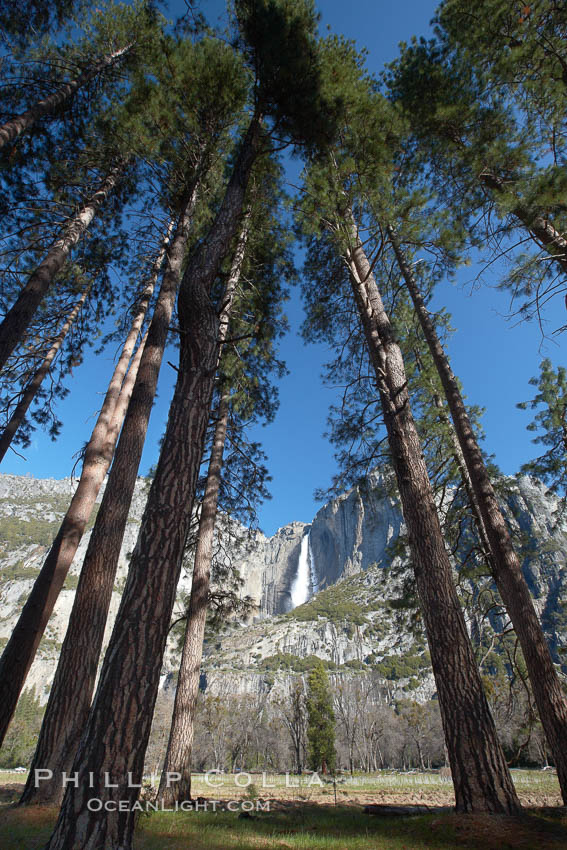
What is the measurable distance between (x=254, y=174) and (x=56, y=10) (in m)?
4.31

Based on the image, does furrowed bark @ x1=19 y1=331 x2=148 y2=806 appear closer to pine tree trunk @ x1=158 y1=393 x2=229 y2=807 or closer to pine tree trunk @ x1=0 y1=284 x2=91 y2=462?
pine tree trunk @ x1=158 y1=393 x2=229 y2=807

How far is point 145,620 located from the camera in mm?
2221

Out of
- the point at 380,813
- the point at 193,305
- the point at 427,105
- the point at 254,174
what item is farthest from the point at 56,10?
the point at 380,813

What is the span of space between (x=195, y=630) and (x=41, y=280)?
5588 mm

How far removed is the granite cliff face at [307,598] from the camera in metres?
61.0

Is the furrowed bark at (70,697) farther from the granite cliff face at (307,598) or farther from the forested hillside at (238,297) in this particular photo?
the granite cliff face at (307,598)

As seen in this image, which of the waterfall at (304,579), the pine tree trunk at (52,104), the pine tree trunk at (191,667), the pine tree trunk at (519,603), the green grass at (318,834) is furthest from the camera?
the waterfall at (304,579)

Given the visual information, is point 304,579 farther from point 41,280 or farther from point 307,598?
point 41,280

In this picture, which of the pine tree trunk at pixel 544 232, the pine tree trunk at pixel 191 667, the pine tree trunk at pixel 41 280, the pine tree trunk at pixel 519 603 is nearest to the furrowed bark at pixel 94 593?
the pine tree trunk at pixel 41 280

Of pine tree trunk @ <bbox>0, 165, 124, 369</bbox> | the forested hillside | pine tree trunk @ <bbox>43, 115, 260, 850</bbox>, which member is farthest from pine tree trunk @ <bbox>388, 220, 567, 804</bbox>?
pine tree trunk @ <bbox>0, 165, 124, 369</bbox>

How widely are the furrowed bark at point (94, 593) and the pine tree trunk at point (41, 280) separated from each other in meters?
1.38

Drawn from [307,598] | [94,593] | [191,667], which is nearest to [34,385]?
[94,593]

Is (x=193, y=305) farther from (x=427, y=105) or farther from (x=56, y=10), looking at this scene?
(x=56, y=10)

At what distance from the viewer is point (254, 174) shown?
666cm
